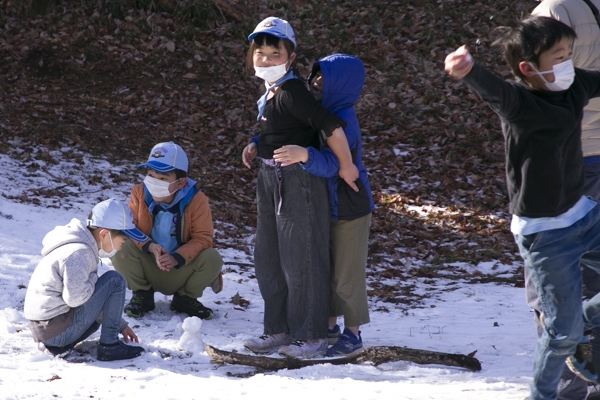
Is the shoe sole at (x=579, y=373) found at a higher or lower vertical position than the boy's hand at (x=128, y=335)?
higher

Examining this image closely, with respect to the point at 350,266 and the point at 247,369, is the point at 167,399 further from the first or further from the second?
the point at 350,266

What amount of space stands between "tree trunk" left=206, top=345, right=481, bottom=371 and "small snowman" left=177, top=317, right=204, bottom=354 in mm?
382

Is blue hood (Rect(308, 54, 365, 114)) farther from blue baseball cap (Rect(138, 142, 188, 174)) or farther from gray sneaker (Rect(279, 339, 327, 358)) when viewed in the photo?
gray sneaker (Rect(279, 339, 327, 358))

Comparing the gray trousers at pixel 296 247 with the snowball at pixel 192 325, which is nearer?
the gray trousers at pixel 296 247

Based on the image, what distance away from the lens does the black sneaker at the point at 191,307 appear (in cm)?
553

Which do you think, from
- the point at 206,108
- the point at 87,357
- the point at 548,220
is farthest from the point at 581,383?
the point at 206,108

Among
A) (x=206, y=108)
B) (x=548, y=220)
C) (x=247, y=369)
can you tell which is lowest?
(x=247, y=369)

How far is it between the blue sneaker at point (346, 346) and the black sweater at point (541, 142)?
1.73 metres

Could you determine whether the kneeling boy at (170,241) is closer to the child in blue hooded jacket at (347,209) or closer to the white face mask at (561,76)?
the child in blue hooded jacket at (347,209)

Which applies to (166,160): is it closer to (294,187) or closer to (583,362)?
(294,187)

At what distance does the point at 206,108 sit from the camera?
12.0 m

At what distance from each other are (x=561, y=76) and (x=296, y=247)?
201cm

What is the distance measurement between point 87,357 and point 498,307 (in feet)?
11.5

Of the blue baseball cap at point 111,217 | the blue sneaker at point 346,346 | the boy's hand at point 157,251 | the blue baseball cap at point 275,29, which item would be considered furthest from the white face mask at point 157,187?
the blue sneaker at point 346,346
